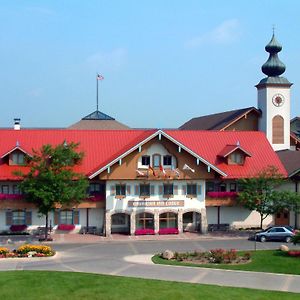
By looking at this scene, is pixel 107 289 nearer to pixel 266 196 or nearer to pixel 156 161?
pixel 156 161

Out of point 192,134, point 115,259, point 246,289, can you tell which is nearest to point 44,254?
point 115,259

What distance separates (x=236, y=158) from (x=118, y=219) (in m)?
10.2

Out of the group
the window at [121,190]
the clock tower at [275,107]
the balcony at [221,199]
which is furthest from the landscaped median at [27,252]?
the clock tower at [275,107]

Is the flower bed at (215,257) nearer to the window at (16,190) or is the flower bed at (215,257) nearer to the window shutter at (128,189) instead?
the window shutter at (128,189)

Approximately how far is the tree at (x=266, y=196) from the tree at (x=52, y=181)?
11.7 meters

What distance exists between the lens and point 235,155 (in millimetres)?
48906

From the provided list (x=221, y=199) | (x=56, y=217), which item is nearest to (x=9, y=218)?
(x=56, y=217)

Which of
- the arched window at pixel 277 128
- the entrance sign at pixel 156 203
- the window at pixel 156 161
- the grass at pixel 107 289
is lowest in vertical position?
the grass at pixel 107 289

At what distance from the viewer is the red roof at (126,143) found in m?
47.5

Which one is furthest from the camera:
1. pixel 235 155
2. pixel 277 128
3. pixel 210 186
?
pixel 277 128

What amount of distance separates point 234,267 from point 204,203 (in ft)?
51.7

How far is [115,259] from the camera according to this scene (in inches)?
1347

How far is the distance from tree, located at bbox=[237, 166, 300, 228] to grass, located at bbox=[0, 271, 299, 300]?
19923 millimetres

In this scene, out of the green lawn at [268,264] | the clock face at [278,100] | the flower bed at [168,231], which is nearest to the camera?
the green lawn at [268,264]
